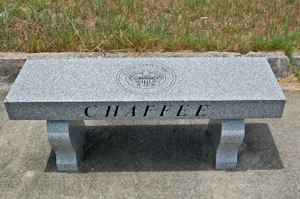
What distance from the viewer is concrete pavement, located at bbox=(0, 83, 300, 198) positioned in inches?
97.3

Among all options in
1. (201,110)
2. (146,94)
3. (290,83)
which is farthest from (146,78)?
(290,83)

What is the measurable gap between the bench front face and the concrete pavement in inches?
23.5

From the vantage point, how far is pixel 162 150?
2.85 metres

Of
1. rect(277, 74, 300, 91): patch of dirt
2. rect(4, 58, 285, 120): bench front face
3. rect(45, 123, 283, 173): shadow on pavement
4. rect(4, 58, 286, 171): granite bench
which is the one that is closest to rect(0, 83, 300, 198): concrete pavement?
rect(45, 123, 283, 173): shadow on pavement

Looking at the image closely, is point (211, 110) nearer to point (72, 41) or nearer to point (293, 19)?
point (72, 41)

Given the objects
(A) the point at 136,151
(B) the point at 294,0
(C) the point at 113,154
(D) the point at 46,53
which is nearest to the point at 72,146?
(C) the point at 113,154

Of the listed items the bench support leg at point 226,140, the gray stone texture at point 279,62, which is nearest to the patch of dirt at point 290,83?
the gray stone texture at point 279,62

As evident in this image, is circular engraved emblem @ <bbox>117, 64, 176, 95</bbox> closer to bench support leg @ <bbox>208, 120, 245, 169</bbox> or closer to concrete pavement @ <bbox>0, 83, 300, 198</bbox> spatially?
→ bench support leg @ <bbox>208, 120, 245, 169</bbox>

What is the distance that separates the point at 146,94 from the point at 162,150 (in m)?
0.79

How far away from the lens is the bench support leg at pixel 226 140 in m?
2.41

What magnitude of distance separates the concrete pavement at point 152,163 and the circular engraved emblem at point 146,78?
748mm

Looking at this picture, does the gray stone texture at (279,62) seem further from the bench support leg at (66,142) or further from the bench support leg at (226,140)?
the bench support leg at (66,142)

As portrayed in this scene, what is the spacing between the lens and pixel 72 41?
3.73 meters

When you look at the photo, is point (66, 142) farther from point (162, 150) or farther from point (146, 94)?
point (162, 150)
